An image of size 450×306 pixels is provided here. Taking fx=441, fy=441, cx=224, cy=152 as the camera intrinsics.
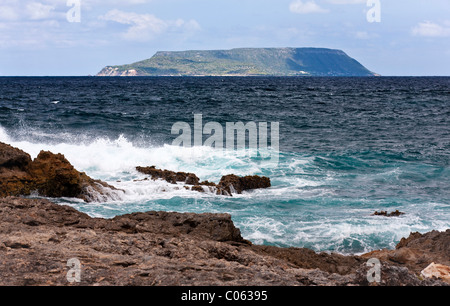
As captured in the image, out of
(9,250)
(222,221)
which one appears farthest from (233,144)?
(9,250)

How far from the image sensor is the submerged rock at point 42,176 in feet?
37.2

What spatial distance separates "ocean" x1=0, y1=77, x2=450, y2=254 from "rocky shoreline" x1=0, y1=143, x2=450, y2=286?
7.77 ft

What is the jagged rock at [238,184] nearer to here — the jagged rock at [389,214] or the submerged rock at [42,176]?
the submerged rock at [42,176]

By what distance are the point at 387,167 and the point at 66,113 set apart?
25.3 metres

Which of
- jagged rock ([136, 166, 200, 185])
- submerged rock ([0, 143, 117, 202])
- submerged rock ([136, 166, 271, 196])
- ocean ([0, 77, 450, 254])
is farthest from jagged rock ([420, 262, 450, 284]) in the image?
jagged rock ([136, 166, 200, 185])

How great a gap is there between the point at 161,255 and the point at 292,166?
13680mm

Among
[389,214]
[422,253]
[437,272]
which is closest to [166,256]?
[437,272]

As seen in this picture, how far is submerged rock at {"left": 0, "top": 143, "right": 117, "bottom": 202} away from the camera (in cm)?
1133

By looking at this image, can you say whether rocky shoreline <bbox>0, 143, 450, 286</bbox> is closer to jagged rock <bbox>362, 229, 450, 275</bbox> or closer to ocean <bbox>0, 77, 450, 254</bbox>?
jagged rock <bbox>362, 229, 450, 275</bbox>

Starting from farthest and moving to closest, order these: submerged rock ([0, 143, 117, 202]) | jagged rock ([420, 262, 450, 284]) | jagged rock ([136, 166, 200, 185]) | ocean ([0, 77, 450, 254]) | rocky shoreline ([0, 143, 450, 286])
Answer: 1. jagged rock ([136, 166, 200, 185])
2. submerged rock ([0, 143, 117, 202])
3. ocean ([0, 77, 450, 254])
4. jagged rock ([420, 262, 450, 284])
5. rocky shoreline ([0, 143, 450, 286])

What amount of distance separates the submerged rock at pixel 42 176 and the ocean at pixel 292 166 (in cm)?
40

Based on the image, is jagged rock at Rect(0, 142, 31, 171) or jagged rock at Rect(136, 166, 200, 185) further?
jagged rock at Rect(136, 166, 200, 185)

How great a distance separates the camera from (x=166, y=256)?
5.34 m
